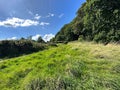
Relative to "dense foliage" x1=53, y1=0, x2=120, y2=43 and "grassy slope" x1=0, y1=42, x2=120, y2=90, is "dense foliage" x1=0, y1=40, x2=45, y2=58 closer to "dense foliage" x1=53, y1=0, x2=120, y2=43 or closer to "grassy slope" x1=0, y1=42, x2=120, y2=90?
"dense foliage" x1=53, y1=0, x2=120, y2=43

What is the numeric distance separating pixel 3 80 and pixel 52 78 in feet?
8.57

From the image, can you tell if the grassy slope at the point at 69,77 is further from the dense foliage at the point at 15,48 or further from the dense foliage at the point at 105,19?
the dense foliage at the point at 15,48

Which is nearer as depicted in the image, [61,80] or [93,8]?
[61,80]

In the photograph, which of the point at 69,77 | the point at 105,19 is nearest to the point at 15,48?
the point at 105,19

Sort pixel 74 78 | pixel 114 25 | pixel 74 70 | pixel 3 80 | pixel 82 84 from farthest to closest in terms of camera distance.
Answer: pixel 114 25
pixel 3 80
pixel 74 70
pixel 74 78
pixel 82 84

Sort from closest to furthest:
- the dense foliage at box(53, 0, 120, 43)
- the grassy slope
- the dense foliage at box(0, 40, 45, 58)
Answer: the grassy slope → the dense foliage at box(53, 0, 120, 43) → the dense foliage at box(0, 40, 45, 58)

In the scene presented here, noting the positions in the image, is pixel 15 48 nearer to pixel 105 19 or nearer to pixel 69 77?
pixel 105 19

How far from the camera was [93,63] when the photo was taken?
963 centimetres

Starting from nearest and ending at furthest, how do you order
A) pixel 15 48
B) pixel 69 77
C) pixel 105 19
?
1. pixel 69 77
2. pixel 105 19
3. pixel 15 48

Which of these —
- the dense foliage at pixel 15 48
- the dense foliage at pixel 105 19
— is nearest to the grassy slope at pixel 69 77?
the dense foliage at pixel 105 19

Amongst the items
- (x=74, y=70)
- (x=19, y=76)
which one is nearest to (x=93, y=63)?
(x=74, y=70)

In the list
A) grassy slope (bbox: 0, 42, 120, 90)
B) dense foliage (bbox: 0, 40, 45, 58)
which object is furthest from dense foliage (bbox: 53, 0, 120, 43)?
grassy slope (bbox: 0, 42, 120, 90)

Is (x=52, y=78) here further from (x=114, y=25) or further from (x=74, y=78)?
(x=114, y=25)

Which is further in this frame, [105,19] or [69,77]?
[105,19]
